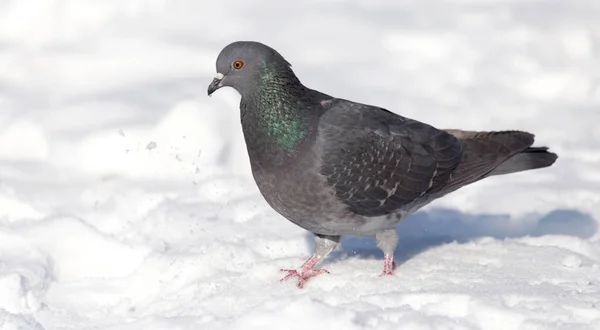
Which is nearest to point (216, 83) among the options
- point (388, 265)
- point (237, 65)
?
point (237, 65)

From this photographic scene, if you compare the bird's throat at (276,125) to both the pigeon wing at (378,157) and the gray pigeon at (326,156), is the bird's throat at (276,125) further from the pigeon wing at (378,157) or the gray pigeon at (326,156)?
the pigeon wing at (378,157)

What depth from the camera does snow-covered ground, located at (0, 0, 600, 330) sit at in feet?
15.8

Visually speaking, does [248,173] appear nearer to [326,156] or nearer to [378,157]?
[378,157]

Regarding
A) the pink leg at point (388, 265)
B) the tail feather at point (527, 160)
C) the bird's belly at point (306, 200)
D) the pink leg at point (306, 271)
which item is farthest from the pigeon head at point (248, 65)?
the tail feather at point (527, 160)

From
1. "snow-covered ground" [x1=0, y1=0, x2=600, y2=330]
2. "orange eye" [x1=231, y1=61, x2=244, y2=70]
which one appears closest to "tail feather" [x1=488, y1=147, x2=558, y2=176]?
"snow-covered ground" [x1=0, y1=0, x2=600, y2=330]

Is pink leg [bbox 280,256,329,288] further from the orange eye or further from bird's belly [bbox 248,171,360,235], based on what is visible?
the orange eye

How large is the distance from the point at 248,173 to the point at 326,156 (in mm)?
2286

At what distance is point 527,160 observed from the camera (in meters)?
5.70

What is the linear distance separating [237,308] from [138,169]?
8.48 ft

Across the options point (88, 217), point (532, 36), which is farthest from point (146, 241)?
point (532, 36)

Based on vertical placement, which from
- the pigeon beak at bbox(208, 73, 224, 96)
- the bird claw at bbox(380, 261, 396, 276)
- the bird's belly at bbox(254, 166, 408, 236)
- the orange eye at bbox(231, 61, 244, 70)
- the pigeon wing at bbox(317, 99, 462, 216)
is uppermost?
the orange eye at bbox(231, 61, 244, 70)

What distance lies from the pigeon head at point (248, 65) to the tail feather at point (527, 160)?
57.1 inches

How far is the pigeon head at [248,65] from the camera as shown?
493 centimetres

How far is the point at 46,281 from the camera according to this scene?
5484 mm
